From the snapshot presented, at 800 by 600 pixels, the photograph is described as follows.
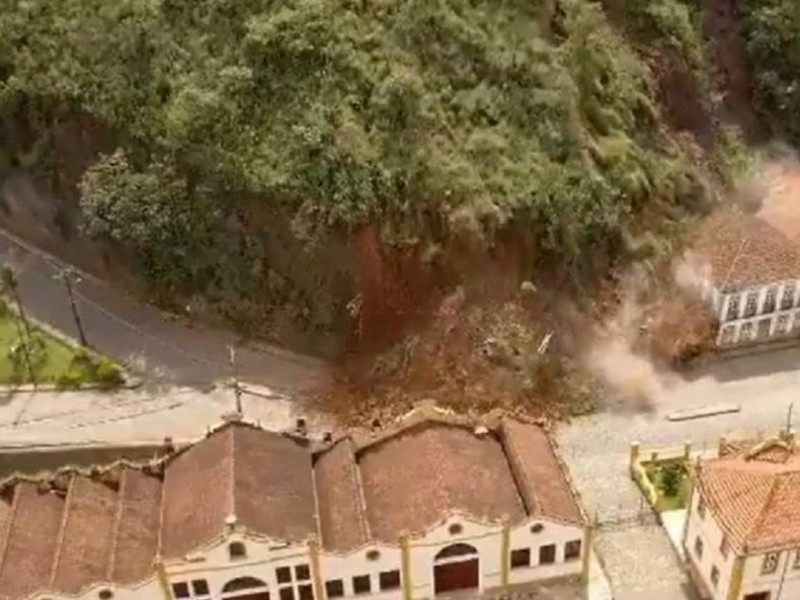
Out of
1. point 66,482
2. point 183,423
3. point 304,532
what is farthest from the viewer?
point 183,423

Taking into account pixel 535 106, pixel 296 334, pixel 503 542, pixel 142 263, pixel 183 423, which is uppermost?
pixel 535 106

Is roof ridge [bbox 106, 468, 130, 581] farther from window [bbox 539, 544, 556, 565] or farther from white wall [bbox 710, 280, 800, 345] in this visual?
white wall [bbox 710, 280, 800, 345]

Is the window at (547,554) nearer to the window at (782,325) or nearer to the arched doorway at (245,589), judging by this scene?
the arched doorway at (245,589)

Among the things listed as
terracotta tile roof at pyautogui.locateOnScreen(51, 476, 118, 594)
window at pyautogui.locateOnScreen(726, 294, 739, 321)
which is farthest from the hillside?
terracotta tile roof at pyautogui.locateOnScreen(51, 476, 118, 594)

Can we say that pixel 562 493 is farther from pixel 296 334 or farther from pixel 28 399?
pixel 28 399

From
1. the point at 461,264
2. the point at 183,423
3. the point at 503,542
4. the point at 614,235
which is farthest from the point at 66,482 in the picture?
the point at 614,235

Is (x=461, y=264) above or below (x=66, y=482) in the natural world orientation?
above

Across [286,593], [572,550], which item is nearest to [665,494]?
[572,550]
